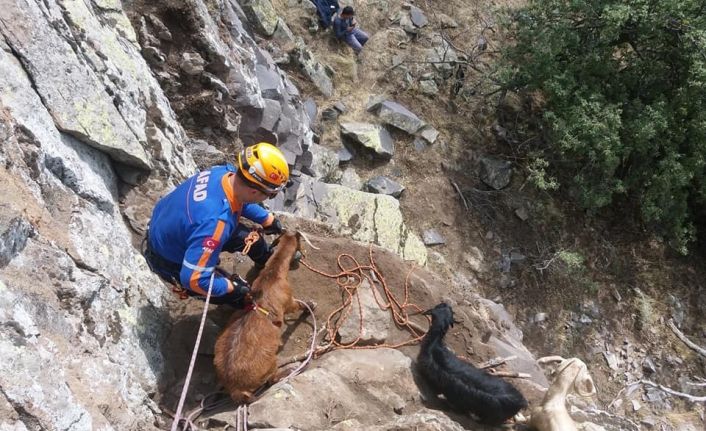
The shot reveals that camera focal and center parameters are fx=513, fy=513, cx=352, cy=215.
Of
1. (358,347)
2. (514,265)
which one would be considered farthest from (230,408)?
(514,265)

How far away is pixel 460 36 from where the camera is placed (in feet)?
48.8

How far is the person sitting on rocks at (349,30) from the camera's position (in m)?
12.8

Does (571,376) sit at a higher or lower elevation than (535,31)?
lower

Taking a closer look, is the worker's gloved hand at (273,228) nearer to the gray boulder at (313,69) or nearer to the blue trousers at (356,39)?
the gray boulder at (313,69)

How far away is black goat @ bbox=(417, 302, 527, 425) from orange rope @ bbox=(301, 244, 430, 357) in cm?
43

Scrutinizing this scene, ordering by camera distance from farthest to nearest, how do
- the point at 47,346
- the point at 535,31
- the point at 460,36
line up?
the point at 460,36 → the point at 535,31 → the point at 47,346

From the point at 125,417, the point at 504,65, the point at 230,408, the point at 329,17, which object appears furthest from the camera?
the point at 329,17

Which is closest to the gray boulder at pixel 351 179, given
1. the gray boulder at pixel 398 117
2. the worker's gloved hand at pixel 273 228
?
the gray boulder at pixel 398 117

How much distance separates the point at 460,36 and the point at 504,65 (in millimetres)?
2994

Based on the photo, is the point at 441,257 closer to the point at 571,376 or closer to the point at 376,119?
the point at 376,119

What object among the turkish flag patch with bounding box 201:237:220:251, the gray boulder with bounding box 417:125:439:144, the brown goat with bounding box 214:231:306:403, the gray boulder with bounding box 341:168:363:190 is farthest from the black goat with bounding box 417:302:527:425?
the gray boulder with bounding box 417:125:439:144

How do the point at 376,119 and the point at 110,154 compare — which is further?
the point at 376,119

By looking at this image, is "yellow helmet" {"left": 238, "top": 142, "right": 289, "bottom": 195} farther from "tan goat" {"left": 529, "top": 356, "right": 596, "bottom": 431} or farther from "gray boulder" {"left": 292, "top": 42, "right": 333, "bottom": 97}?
"gray boulder" {"left": 292, "top": 42, "right": 333, "bottom": 97}

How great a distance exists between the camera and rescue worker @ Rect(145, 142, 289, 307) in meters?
4.41
